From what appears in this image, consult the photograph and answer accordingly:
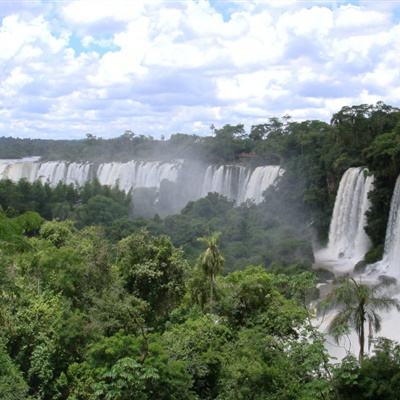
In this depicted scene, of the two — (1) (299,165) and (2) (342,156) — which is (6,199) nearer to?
(1) (299,165)

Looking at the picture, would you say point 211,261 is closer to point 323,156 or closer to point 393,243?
point 393,243

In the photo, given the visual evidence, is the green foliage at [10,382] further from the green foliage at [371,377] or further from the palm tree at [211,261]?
the palm tree at [211,261]

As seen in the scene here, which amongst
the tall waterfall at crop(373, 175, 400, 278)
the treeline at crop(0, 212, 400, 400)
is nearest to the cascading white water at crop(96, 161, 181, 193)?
the tall waterfall at crop(373, 175, 400, 278)

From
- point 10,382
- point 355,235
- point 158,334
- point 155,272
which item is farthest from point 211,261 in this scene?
point 355,235

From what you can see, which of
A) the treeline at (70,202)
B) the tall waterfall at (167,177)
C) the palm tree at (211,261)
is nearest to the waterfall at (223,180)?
the tall waterfall at (167,177)

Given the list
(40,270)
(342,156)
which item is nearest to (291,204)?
(342,156)
